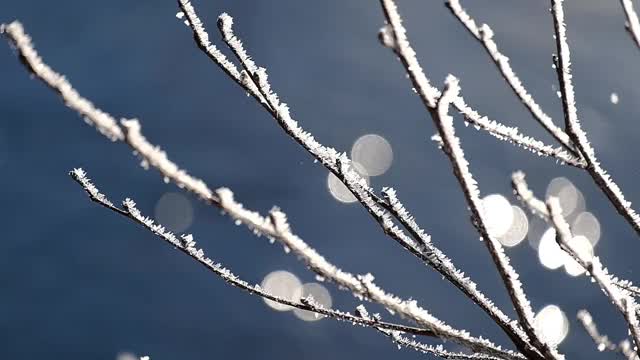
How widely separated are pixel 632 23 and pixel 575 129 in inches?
18.6

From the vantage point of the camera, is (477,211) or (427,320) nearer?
(477,211)

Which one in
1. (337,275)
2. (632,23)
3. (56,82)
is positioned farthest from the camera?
(632,23)

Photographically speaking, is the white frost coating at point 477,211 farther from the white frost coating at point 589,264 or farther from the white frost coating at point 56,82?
the white frost coating at point 56,82

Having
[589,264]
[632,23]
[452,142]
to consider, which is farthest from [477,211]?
[632,23]

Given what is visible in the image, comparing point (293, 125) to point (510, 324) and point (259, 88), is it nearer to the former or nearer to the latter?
point (259, 88)

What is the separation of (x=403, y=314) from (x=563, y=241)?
1.53 feet

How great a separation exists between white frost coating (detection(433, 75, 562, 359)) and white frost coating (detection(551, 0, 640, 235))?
0.44 meters

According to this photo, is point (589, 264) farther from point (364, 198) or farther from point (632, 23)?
point (632, 23)

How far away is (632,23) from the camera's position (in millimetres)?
2197

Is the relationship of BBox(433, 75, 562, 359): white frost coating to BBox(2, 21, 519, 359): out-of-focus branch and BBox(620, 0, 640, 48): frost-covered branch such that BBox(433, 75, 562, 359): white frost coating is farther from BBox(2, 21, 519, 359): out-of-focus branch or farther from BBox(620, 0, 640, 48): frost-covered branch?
BBox(620, 0, 640, 48): frost-covered branch

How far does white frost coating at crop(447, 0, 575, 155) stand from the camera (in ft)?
6.07

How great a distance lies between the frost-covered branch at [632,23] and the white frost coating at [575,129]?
0.33 meters

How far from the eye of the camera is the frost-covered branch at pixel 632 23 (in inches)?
84.0

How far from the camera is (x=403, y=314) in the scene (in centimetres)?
186
